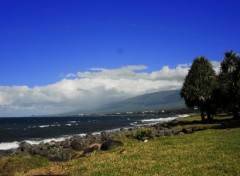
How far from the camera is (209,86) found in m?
93.8

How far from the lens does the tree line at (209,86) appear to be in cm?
9075

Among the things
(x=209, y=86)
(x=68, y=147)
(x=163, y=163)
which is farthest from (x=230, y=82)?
(x=163, y=163)

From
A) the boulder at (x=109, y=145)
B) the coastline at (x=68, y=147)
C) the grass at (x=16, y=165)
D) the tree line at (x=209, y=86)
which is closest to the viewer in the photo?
the grass at (x=16, y=165)

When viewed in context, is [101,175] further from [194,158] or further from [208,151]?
[208,151]

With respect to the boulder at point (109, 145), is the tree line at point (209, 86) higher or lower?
higher

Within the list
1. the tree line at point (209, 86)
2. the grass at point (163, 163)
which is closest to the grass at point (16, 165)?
the grass at point (163, 163)

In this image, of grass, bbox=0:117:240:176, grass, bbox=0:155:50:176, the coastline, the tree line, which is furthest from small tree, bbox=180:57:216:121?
grass, bbox=0:155:50:176

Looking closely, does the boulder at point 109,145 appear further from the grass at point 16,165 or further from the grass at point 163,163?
the grass at point 16,165

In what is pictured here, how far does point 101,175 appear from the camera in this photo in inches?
923

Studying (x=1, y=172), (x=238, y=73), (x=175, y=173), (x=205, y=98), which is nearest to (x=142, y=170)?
(x=175, y=173)

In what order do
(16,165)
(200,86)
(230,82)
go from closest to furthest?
(16,165) → (230,82) → (200,86)

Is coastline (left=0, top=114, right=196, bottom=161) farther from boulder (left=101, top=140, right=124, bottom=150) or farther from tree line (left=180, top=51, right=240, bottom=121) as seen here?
tree line (left=180, top=51, right=240, bottom=121)

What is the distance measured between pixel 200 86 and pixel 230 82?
9.54 meters

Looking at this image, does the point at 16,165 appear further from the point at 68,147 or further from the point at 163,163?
the point at 68,147
